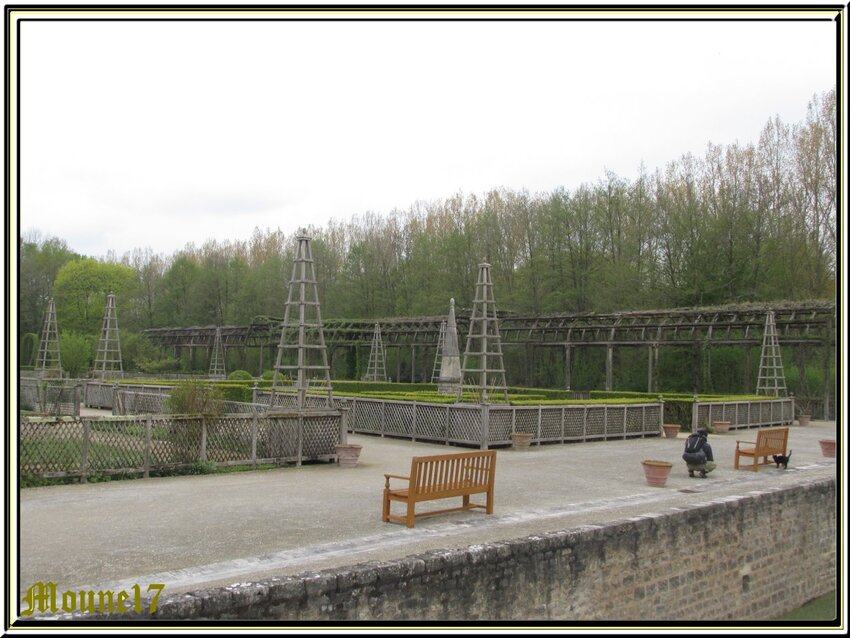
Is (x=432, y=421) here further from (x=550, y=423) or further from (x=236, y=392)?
(x=236, y=392)

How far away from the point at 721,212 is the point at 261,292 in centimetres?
3747

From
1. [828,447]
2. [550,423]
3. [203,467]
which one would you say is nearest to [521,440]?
[550,423]

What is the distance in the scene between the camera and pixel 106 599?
20.2 feet

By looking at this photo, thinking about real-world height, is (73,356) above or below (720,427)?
above

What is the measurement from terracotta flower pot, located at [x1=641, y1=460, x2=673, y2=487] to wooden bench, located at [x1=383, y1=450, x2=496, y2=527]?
3.95 metres

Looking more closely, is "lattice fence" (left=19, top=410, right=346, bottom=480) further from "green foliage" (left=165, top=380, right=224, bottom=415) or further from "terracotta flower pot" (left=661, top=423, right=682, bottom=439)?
"terracotta flower pot" (left=661, top=423, right=682, bottom=439)

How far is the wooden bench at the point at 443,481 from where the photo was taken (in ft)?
31.3

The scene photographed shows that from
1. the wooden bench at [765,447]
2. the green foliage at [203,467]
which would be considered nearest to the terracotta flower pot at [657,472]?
the wooden bench at [765,447]

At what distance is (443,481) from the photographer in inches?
393

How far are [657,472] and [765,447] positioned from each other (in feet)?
12.8

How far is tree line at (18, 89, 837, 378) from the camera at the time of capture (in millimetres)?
39531

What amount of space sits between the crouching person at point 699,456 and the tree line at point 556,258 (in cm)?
1314

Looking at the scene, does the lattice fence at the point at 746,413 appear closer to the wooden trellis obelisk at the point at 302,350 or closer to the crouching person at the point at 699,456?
the crouching person at the point at 699,456
